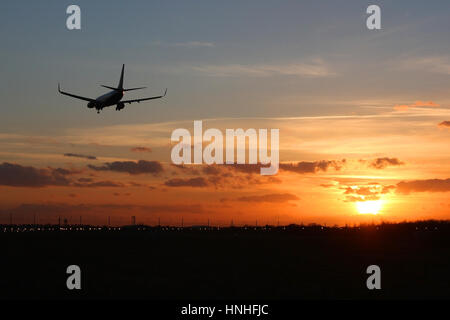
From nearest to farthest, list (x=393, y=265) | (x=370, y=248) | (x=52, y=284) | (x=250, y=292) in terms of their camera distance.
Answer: (x=250, y=292)
(x=52, y=284)
(x=393, y=265)
(x=370, y=248)

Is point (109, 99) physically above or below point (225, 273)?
above

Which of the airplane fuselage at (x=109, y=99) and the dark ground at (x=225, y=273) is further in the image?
the airplane fuselage at (x=109, y=99)

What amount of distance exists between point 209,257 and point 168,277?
21799 millimetres

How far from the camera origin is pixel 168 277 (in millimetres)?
64688

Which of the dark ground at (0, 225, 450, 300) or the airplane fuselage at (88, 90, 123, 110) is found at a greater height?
the airplane fuselage at (88, 90, 123, 110)

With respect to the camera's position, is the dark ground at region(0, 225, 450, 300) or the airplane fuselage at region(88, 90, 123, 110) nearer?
the dark ground at region(0, 225, 450, 300)

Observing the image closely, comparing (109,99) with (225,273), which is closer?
(225,273)

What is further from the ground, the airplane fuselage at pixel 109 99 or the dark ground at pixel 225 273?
the airplane fuselage at pixel 109 99
